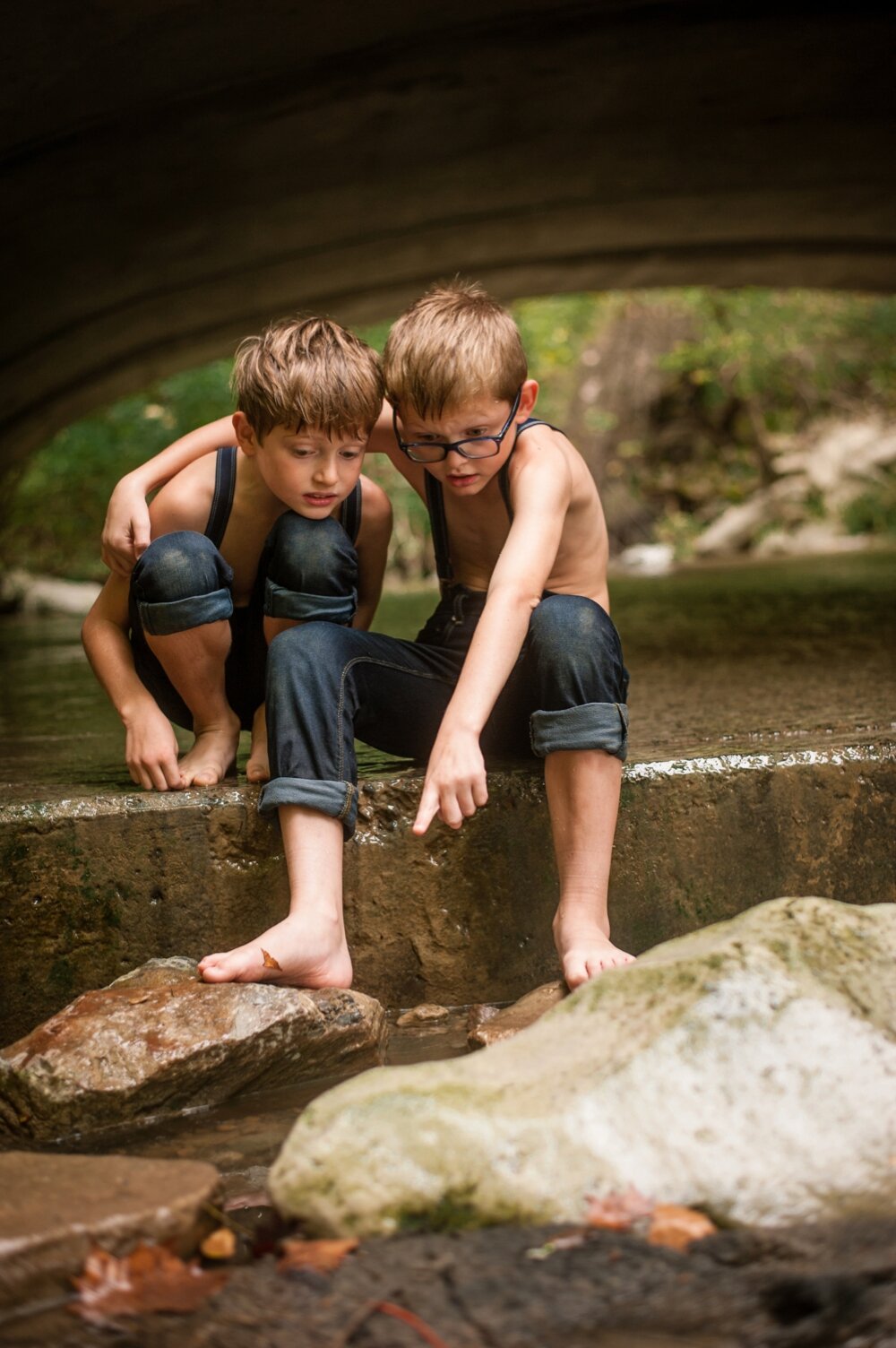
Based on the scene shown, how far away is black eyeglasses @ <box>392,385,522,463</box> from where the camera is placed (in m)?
2.27

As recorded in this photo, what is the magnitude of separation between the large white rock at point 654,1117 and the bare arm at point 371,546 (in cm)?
114

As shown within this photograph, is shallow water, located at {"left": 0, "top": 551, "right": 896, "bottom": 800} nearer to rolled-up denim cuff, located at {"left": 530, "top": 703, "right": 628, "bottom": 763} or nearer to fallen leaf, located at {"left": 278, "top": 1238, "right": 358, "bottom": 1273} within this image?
rolled-up denim cuff, located at {"left": 530, "top": 703, "right": 628, "bottom": 763}

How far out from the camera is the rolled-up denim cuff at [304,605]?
2.35m

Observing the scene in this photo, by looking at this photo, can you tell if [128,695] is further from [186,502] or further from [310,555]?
[310,555]

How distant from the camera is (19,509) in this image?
40.0 ft

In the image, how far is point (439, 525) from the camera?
8.30 feet

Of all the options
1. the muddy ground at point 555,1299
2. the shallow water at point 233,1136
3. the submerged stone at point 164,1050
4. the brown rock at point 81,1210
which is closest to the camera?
the muddy ground at point 555,1299

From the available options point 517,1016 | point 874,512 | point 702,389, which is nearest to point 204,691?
point 517,1016

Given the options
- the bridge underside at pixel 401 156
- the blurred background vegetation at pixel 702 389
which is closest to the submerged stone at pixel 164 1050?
the bridge underside at pixel 401 156

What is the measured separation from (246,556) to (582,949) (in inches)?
40.2

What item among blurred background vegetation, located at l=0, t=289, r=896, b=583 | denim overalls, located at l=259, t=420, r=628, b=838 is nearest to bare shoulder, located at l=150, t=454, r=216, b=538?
denim overalls, located at l=259, t=420, r=628, b=838

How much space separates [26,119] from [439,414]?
93.7 inches

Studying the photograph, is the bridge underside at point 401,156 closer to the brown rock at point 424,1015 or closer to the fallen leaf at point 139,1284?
the brown rock at point 424,1015

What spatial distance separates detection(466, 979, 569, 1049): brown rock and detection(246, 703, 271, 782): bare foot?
58cm
